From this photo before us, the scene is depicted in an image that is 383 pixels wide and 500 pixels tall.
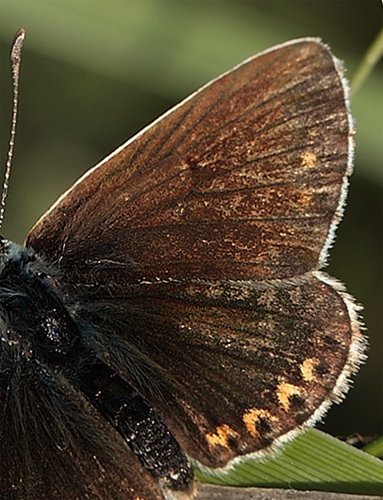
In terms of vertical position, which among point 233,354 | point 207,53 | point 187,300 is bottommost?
point 233,354

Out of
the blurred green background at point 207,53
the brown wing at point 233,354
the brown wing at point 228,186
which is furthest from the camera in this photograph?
the blurred green background at point 207,53

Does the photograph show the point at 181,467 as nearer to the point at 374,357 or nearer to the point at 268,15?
the point at 374,357

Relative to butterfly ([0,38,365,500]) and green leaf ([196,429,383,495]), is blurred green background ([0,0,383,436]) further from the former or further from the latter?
butterfly ([0,38,365,500])

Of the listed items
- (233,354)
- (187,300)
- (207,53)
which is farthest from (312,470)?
(207,53)

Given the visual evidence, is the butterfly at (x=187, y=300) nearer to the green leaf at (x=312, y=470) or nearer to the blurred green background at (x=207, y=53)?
the green leaf at (x=312, y=470)

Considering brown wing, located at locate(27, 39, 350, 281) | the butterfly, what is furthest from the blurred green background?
brown wing, located at locate(27, 39, 350, 281)

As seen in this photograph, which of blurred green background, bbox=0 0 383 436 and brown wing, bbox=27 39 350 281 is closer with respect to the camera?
brown wing, bbox=27 39 350 281

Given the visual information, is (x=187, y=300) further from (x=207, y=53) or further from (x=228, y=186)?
(x=207, y=53)

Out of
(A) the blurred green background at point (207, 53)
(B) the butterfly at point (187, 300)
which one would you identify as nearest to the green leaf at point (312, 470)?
(B) the butterfly at point (187, 300)
